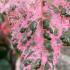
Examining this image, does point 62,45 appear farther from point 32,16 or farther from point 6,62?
point 6,62

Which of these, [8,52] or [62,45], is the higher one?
[8,52]

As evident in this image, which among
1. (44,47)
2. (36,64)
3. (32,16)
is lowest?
(36,64)

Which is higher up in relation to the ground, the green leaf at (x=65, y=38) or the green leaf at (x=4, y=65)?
the green leaf at (x=4, y=65)

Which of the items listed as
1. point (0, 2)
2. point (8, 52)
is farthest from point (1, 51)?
point (0, 2)

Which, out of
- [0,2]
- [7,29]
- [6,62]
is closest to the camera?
[6,62]

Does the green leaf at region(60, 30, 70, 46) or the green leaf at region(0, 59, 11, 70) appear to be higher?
the green leaf at region(0, 59, 11, 70)

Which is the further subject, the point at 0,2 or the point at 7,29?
the point at 0,2

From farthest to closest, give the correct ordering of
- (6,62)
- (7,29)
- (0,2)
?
(0,2), (7,29), (6,62)

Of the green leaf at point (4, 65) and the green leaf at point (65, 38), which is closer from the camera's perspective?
the green leaf at point (4, 65)

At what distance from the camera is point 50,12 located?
79.0 inches

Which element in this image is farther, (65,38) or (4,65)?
(65,38)

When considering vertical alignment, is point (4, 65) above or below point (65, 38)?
above

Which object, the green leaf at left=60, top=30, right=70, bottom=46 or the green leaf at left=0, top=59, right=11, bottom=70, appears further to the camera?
the green leaf at left=60, top=30, right=70, bottom=46

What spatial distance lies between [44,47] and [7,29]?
4.34 ft
